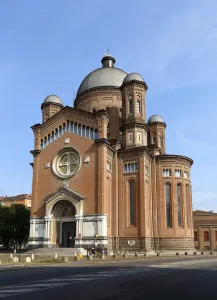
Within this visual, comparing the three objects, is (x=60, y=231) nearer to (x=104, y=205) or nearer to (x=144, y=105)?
(x=104, y=205)

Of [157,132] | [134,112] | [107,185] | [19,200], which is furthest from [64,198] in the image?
[19,200]

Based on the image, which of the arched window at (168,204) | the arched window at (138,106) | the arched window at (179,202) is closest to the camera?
the arched window at (168,204)

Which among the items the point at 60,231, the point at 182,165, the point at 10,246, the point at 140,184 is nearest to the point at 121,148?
the point at 140,184

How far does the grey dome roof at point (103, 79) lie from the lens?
60.0 m

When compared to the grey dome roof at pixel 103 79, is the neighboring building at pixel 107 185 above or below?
below

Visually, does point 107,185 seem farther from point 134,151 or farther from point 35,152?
point 35,152

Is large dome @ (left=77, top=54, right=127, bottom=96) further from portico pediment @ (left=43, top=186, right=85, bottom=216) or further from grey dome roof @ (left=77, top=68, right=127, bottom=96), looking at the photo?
portico pediment @ (left=43, top=186, right=85, bottom=216)

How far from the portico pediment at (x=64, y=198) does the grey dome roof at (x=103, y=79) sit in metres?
23.1

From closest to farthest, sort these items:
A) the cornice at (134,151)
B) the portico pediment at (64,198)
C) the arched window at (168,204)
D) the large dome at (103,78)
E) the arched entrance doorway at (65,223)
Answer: the portico pediment at (64,198), the arched entrance doorway at (65,223), the cornice at (134,151), the arched window at (168,204), the large dome at (103,78)

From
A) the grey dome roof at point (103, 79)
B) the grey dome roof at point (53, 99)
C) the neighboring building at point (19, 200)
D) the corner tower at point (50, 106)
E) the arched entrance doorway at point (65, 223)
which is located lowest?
the arched entrance doorway at point (65, 223)

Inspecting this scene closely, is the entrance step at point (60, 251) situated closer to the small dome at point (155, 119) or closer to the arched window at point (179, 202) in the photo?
the arched window at point (179, 202)

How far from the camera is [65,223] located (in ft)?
148

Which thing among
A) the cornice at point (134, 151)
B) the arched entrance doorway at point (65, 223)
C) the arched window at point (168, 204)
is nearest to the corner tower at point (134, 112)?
the cornice at point (134, 151)

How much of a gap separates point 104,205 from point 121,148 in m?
11.1
